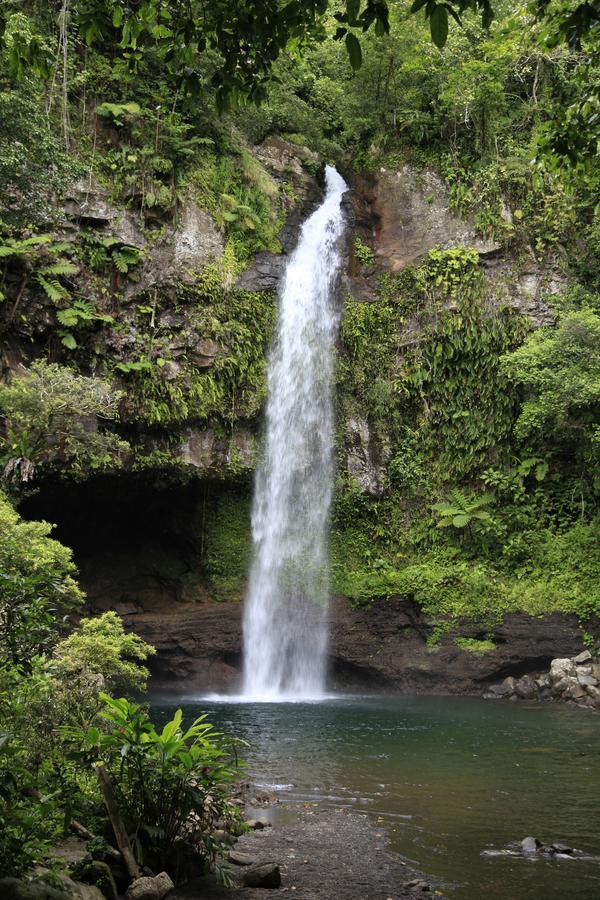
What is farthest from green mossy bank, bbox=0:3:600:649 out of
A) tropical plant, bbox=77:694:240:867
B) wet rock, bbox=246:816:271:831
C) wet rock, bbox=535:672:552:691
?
tropical plant, bbox=77:694:240:867

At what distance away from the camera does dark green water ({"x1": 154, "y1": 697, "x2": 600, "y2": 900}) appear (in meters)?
5.93

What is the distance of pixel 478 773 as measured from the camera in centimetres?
943

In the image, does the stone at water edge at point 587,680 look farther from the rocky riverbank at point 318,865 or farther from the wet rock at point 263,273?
the wet rock at point 263,273

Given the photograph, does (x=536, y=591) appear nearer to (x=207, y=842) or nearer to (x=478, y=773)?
(x=478, y=773)

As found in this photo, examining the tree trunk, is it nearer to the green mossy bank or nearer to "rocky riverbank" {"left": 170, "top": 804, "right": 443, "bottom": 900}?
"rocky riverbank" {"left": 170, "top": 804, "right": 443, "bottom": 900}

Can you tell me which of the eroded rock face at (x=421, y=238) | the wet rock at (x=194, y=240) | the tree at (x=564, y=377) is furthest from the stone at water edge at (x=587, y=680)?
the wet rock at (x=194, y=240)

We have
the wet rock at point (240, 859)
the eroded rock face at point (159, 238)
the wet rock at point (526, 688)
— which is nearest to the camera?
the wet rock at point (240, 859)

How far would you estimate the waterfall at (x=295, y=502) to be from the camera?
744 inches

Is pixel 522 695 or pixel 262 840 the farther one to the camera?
pixel 522 695

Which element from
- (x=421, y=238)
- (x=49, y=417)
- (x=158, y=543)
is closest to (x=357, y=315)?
(x=421, y=238)

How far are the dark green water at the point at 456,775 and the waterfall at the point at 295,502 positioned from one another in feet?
9.48

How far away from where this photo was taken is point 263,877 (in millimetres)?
5199

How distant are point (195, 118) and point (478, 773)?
1787 cm

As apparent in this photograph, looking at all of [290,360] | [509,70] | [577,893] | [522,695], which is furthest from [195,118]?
[577,893]
